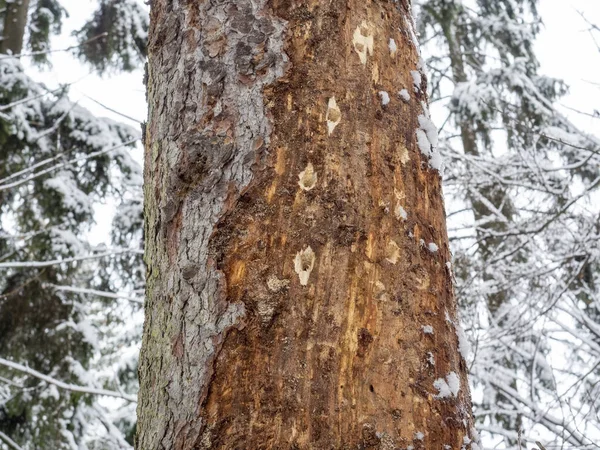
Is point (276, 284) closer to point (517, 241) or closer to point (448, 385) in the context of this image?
point (448, 385)

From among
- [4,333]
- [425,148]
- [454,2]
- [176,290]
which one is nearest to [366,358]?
[176,290]

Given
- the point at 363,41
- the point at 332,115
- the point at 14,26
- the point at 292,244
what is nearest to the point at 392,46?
the point at 363,41

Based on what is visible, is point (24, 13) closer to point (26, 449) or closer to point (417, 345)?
point (26, 449)

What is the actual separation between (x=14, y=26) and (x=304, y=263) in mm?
7763

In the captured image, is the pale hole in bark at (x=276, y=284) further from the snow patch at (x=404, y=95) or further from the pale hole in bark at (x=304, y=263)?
the snow patch at (x=404, y=95)

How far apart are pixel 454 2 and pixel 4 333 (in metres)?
6.90

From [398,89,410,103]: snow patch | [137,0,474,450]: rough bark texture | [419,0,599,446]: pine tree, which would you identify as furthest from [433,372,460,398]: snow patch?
[419,0,599,446]: pine tree

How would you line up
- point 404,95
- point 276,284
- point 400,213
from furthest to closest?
1. point 404,95
2. point 400,213
3. point 276,284

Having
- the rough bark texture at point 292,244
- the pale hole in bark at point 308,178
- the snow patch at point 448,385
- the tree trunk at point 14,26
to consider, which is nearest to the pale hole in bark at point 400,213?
the rough bark texture at point 292,244

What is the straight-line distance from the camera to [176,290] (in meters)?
1.02

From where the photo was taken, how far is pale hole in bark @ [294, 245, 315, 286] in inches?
37.9

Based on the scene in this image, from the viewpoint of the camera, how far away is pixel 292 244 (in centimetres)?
98

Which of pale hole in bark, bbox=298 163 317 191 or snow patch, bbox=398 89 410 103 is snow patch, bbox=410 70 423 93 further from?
pale hole in bark, bbox=298 163 317 191

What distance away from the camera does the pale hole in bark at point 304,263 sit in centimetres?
96
